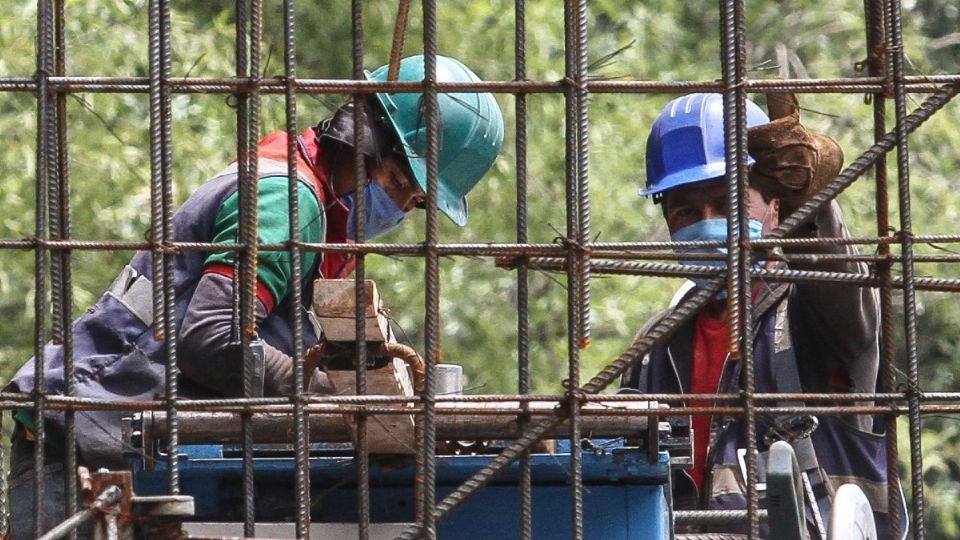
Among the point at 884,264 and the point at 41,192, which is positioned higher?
the point at 41,192

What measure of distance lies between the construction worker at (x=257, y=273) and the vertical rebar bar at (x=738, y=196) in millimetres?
688

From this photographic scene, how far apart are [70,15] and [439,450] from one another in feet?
18.4

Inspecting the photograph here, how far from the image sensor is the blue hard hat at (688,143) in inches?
231

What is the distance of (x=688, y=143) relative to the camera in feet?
19.6

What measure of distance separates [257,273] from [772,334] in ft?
5.17

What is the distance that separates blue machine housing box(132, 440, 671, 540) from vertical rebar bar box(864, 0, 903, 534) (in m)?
0.48

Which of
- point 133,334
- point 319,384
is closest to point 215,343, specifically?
point 319,384

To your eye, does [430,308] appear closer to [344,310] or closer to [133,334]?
[344,310]

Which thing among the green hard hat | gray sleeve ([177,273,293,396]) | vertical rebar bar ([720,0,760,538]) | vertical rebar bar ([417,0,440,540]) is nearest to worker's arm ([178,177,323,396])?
gray sleeve ([177,273,293,396])

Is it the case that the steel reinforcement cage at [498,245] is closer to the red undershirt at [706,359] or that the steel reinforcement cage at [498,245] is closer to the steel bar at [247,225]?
the steel bar at [247,225]

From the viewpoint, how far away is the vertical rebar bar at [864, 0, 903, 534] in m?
4.36

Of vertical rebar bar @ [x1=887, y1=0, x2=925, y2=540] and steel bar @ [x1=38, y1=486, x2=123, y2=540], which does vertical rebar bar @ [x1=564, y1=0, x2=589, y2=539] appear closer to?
vertical rebar bar @ [x1=887, y1=0, x2=925, y2=540]

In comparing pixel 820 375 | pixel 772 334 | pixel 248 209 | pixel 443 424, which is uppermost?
pixel 248 209

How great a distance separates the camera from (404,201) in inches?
211
